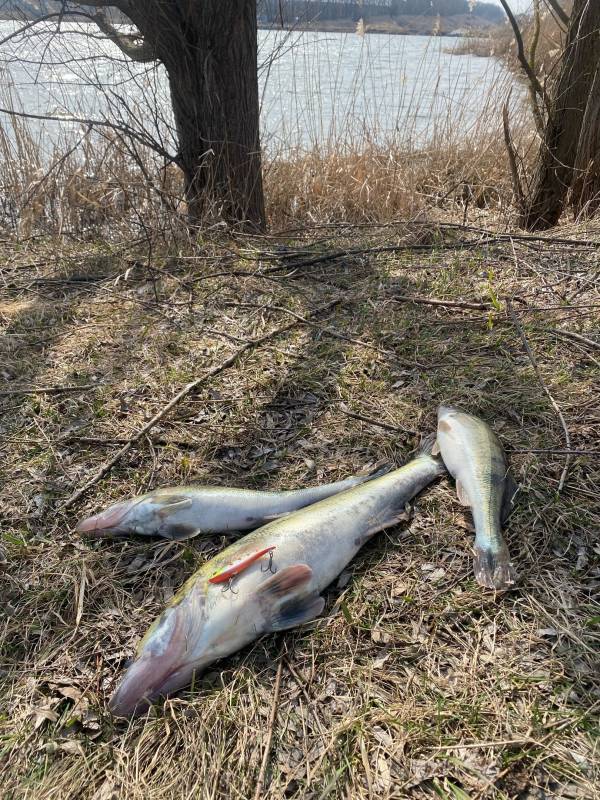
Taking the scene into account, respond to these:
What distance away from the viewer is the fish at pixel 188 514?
6.66 feet

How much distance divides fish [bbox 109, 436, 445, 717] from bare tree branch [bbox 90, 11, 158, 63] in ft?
13.7

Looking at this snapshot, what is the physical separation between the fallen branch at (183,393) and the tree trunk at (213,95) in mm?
1689

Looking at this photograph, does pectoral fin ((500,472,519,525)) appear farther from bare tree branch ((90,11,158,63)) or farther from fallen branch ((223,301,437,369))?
bare tree branch ((90,11,158,63))

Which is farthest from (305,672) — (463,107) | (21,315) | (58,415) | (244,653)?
(463,107)

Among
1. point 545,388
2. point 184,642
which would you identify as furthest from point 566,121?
point 184,642

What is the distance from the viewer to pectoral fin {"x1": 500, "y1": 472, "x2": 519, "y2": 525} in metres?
1.96

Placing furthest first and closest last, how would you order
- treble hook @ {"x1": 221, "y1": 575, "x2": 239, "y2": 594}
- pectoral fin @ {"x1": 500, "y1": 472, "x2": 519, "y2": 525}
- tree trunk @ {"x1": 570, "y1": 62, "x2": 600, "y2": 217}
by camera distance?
tree trunk @ {"x1": 570, "y1": 62, "x2": 600, "y2": 217} → pectoral fin @ {"x1": 500, "y1": 472, "x2": 519, "y2": 525} → treble hook @ {"x1": 221, "y1": 575, "x2": 239, "y2": 594}

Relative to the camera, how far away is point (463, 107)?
250 inches

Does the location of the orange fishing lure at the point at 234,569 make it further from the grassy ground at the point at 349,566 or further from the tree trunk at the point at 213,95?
the tree trunk at the point at 213,95

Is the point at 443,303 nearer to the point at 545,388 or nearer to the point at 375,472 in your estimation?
the point at 545,388

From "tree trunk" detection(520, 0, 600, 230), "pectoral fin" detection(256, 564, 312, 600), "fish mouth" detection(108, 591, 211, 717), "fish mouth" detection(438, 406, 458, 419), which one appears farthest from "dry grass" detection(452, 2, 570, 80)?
"fish mouth" detection(108, 591, 211, 717)

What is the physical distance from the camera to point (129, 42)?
457 centimetres

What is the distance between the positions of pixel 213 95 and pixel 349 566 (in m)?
4.06

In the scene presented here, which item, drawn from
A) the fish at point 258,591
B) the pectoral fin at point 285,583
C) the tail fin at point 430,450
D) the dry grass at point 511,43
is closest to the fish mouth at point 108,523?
the fish at point 258,591
